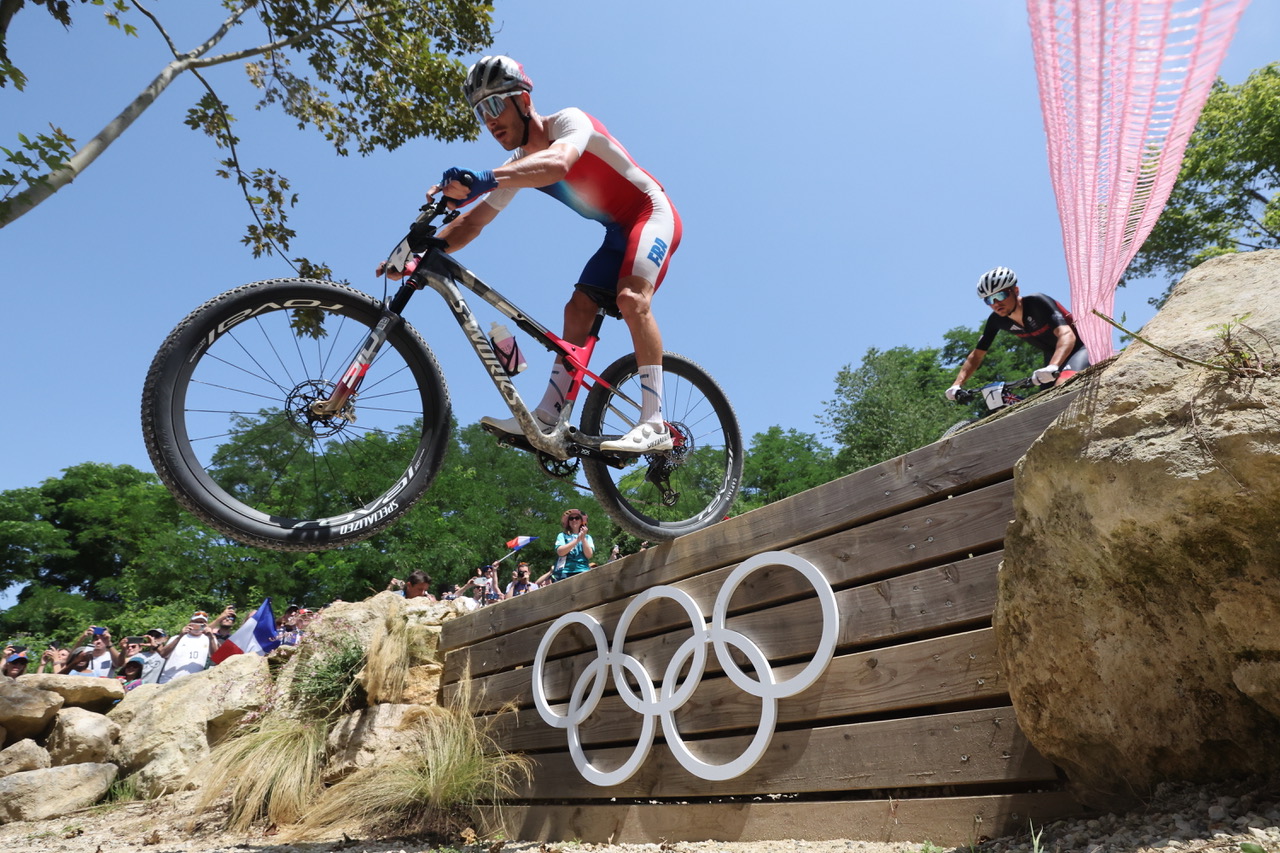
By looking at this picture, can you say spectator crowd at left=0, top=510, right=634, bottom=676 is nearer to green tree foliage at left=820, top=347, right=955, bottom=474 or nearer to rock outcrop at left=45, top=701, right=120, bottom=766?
rock outcrop at left=45, top=701, right=120, bottom=766

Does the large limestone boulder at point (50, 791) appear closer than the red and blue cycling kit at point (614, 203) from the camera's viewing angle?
No

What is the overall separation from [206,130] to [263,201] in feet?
3.17

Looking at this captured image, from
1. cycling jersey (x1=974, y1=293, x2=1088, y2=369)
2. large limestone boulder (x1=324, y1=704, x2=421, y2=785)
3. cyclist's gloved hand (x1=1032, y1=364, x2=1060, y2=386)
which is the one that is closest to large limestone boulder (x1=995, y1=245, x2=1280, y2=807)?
cyclist's gloved hand (x1=1032, y1=364, x2=1060, y2=386)

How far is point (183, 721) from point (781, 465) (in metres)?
25.0

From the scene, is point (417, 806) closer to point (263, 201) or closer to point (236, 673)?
point (236, 673)

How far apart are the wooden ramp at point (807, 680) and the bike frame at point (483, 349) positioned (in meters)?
0.91

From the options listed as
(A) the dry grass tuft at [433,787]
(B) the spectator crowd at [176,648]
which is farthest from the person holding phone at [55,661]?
(A) the dry grass tuft at [433,787]

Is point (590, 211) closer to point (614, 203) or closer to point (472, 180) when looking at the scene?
point (614, 203)

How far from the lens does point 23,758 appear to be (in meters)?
7.52

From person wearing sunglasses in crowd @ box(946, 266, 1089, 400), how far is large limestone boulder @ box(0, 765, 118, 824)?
27.0 ft

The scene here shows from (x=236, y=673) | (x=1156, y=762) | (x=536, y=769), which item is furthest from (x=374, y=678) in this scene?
(x=1156, y=762)

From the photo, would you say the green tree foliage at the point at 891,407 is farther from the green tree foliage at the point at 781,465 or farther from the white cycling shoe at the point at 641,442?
the white cycling shoe at the point at 641,442

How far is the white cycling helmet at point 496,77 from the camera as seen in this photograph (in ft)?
11.2

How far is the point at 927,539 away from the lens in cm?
297
